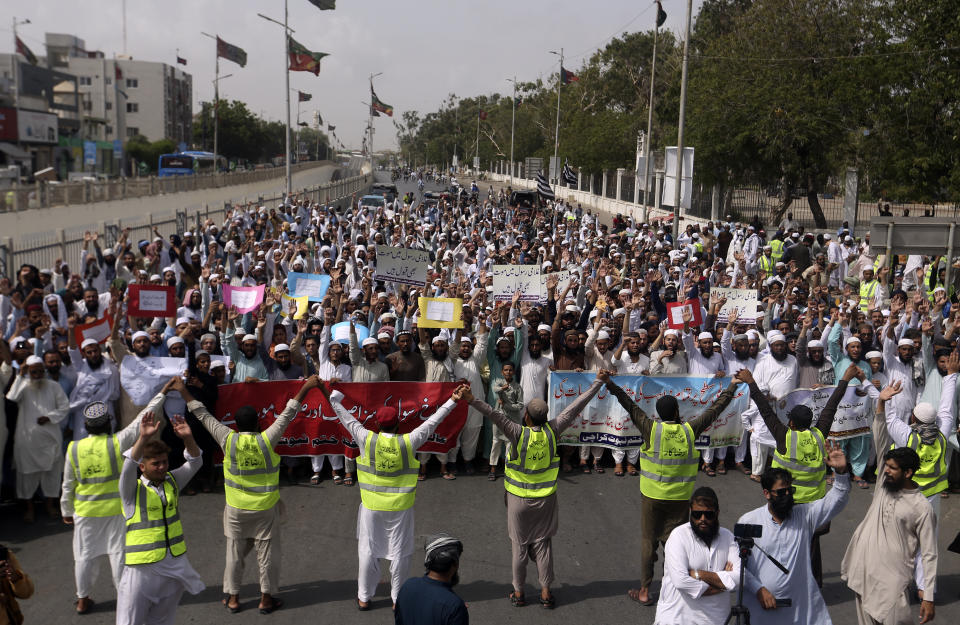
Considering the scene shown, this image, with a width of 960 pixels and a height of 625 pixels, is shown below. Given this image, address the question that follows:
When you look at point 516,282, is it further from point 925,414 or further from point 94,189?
point 94,189

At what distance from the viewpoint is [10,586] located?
4.19m

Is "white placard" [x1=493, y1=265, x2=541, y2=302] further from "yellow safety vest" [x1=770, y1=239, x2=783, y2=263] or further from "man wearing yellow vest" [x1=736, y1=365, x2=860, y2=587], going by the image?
"yellow safety vest" [x1=770, y1=239, x2=783, y2=263]

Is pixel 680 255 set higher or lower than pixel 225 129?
lower

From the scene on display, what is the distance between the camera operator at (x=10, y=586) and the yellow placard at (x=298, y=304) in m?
5.47

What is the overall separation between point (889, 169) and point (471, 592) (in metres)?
22.5

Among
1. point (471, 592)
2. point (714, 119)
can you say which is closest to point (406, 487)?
point (471, 592)

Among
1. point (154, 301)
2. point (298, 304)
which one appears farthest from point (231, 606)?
point (298, 304)

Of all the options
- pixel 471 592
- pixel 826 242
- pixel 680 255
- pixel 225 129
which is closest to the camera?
pixel 471 592

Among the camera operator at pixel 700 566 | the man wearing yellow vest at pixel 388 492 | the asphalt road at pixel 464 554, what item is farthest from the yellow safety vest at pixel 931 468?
the man wearing yellow vest at pixel 388 492

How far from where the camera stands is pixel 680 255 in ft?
55.5

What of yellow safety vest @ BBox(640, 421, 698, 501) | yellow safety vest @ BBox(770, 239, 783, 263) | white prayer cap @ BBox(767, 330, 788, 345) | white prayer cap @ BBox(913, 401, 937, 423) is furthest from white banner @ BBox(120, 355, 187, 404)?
yellow safety vest @ BBox(770, 239, 783, 263)

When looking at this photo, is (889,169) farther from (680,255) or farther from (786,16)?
(680,255)

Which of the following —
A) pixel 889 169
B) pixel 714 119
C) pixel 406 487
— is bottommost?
pixel 406 487

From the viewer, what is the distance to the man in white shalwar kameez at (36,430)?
24.2ft
